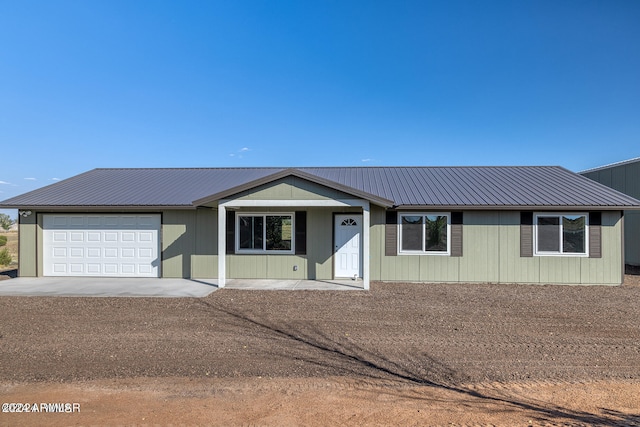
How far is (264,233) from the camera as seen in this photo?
41.9 ft

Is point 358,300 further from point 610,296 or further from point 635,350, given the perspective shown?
point 610,296

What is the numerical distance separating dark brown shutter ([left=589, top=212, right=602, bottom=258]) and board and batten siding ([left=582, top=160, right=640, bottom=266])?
686cm

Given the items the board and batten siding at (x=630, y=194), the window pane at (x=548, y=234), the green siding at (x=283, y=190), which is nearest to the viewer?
the green siding at (x=283, y=190)

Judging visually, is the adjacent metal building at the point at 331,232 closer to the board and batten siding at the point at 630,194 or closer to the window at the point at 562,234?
the window at the point at 562,234

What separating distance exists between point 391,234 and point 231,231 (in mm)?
5172

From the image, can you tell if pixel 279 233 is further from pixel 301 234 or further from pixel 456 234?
pixel 456 234

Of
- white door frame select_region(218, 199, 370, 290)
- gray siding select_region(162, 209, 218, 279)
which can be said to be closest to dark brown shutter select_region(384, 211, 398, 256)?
white door frame select_region(218, 199, 370, 290)

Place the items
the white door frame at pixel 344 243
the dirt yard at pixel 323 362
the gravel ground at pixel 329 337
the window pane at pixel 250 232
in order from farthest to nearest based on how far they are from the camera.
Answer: the window pane at pixel 250 232 → the white door frame at pixel 344 243 → the gravel ground at pixel 329 337 → the dirt yard at pixel 323 362

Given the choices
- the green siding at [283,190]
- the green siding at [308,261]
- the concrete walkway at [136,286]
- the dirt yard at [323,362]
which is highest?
the green siding at [283,190]

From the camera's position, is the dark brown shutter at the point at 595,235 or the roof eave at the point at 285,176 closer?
the roof eave at the point at 285,176

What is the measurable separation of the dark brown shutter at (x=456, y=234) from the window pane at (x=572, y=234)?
3.12 metres

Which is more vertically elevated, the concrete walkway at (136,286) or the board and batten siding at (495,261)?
the board and batten siding at (495,261)

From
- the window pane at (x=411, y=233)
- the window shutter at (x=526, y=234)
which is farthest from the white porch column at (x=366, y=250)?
the window shutter at (x=526, y=234)

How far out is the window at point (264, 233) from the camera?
12711 mm
